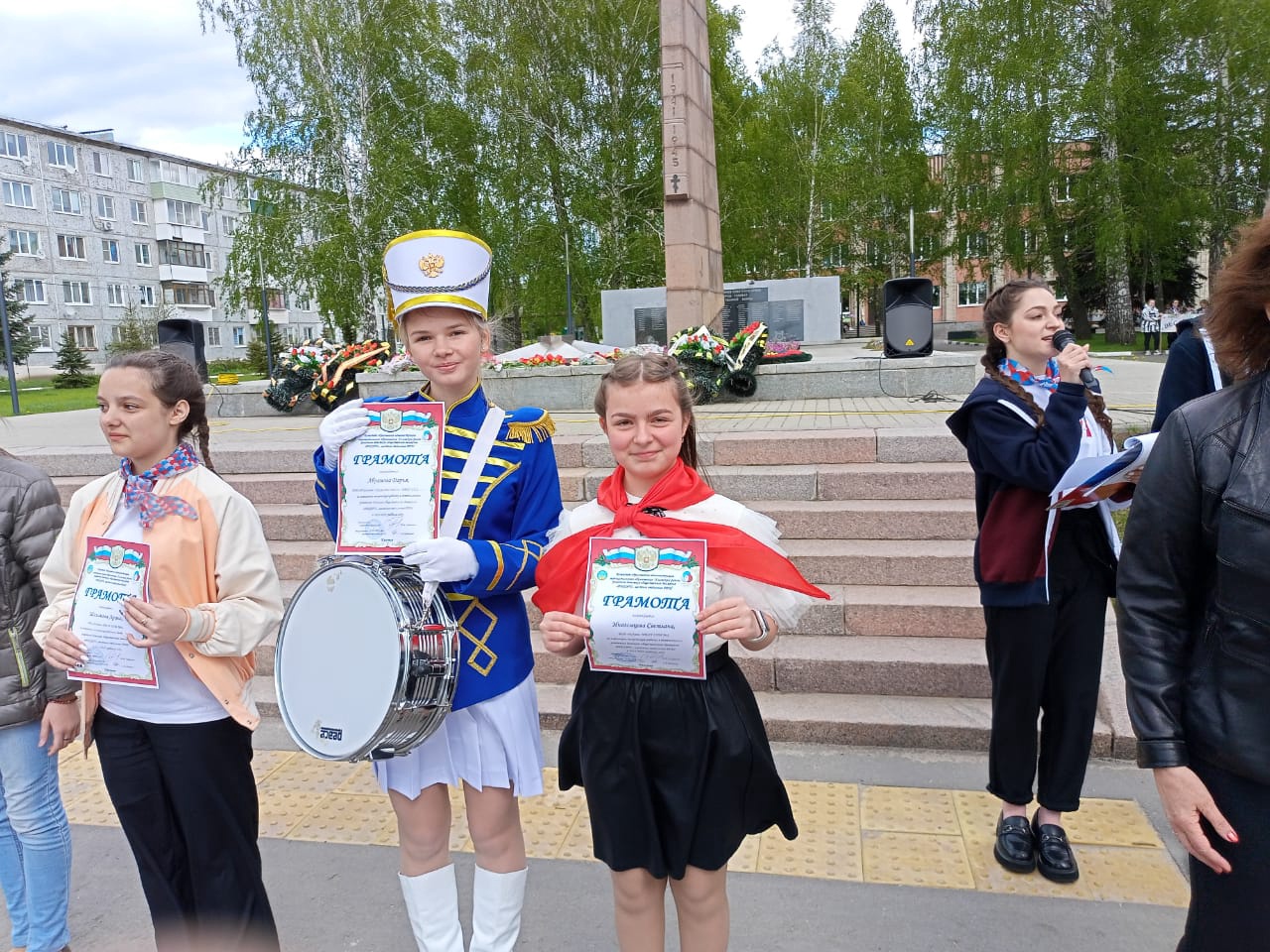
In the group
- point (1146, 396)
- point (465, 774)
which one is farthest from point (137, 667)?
point (1146, 396)

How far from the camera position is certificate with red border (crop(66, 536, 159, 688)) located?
7.84ft

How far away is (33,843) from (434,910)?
1.33 metres

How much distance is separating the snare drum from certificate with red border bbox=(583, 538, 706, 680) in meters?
0.42

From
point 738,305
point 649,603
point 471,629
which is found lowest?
point 471,629

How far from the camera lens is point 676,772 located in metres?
2.28

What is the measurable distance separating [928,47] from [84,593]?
3523 cm

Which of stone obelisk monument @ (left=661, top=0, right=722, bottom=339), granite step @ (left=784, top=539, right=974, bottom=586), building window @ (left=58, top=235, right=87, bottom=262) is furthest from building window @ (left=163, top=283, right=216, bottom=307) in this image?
granite step @ (left=784, top=539, right=974, bottom=586)

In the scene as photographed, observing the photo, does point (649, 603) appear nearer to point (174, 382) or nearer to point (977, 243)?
point (174, 382)

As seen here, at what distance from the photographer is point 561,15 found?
26.2 meters

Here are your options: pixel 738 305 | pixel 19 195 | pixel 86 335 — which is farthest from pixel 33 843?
pixel 86 335

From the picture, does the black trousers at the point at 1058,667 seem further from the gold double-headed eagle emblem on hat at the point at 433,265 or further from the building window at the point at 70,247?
the building window at the point at 70,247

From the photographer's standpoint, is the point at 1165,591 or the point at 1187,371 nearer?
the point at 1165,591

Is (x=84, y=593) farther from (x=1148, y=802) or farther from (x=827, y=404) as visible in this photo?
(x=827, y=404)

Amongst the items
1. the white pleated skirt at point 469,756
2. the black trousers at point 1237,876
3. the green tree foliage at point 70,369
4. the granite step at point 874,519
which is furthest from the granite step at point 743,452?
the green tree foliage at point 70,369
